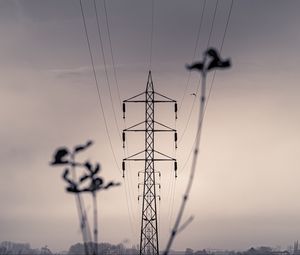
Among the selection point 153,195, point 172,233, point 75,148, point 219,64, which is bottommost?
point 172,233

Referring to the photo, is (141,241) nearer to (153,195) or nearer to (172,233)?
(153,195)

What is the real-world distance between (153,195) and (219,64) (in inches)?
2410

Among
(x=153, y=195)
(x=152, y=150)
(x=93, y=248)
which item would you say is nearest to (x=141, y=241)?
(x=153, y=195)

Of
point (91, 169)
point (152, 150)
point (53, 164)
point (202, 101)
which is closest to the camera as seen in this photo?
point (202, 101)

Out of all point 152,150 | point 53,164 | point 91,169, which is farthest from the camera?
point 152,150

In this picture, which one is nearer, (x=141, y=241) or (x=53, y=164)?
(x=53, y=164)

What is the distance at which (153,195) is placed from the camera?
6731 cm

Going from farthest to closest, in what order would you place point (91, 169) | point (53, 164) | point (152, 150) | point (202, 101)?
point (152, 150) → point (91, 169) → point (53, 164) → point (202, 101)

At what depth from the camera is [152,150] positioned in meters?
64.1

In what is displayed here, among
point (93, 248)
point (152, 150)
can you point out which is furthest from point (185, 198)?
point (152, 150)

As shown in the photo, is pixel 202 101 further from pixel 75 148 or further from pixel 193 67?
pixel 75 148

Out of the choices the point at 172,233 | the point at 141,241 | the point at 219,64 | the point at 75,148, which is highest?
the point at 141,241

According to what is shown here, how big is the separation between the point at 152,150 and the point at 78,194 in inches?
2233

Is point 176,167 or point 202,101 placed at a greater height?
point 176,167
